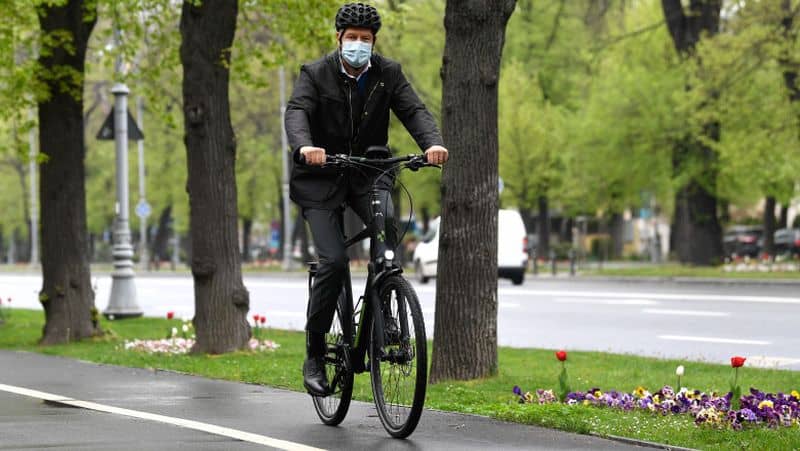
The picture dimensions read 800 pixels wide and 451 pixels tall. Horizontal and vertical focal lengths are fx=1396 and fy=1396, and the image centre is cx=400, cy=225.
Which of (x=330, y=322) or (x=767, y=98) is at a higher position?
(x=767, y=98)

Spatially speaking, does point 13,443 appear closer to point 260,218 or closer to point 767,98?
point 767,98

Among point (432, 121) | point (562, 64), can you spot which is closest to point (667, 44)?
point (562, 64)

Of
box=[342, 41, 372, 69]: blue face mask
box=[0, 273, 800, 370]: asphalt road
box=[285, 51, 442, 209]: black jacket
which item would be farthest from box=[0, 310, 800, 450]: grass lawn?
box=[342, 41, 372, 69]: blue face mask

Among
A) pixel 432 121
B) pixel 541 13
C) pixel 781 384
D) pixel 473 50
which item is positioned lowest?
pixel 781 384

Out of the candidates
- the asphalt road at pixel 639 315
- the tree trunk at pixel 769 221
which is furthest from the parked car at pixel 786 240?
the asphalt road at pixel 639 315

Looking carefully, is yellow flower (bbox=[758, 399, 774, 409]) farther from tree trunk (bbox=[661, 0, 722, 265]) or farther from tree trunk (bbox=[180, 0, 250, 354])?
tree trunk (bbox=[661, 0, 722, 265])

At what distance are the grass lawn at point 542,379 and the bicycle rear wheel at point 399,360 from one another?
994 millimetres

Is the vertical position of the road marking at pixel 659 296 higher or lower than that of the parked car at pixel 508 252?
lower

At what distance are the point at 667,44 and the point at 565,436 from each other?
35.0 m

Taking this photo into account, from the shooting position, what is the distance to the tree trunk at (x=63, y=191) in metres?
15.6

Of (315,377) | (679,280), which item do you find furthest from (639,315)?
(315,377)

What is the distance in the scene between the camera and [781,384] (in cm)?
1067

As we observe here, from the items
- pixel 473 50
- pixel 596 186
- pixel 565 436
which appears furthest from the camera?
pixel 596 186

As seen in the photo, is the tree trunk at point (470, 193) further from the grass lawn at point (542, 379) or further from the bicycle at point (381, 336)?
the bicycle at point (381, 336)
